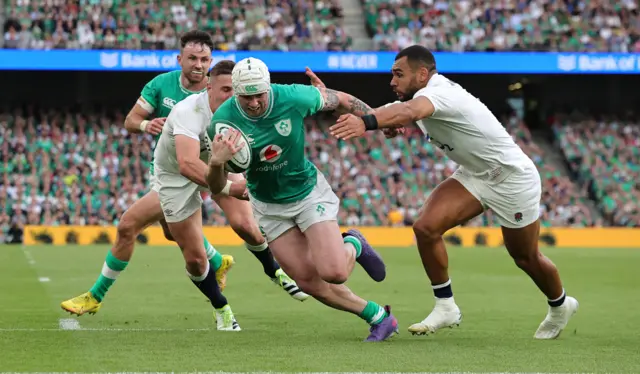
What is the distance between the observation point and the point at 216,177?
7.97m

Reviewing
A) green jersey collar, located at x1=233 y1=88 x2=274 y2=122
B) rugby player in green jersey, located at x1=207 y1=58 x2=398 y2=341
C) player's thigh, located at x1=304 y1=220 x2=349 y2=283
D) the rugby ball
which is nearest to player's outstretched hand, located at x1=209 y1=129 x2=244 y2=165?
rugby player in green jersey, located at x1=207 y1=58 x2=398 y2=341

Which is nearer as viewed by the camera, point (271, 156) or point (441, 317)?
point (271, 156)

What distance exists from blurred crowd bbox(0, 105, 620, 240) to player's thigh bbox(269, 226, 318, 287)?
781 inches

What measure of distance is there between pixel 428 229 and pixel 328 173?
72.0 feet

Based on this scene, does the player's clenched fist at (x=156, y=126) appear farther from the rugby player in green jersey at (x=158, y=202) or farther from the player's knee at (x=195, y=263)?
the player's knee at (x=195, y=263)

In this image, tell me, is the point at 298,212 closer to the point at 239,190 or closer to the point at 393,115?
the point at 239,190

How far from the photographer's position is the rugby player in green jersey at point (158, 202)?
10016 millimetres

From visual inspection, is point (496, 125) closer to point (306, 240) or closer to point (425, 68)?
point (425, 68)

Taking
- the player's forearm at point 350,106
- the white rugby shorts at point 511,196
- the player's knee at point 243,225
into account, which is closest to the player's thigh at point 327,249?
the player's forearm at point 350,106

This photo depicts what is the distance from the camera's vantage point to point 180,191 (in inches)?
382

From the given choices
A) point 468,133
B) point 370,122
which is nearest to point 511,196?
point 468,133

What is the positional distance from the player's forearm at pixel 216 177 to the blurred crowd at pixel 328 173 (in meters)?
20.4

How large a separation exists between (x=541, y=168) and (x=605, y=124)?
3.59 m

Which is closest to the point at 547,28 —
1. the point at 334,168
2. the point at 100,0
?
the point at 334,168
